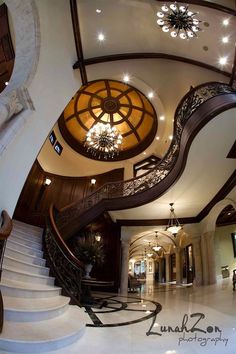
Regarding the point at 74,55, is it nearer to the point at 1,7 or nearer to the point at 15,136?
the point at 1,7

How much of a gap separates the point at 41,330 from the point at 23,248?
2.92 metres

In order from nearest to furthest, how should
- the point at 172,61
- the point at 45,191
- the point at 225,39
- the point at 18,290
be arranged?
1. the point at 18,290
2. the point at 225,39
3. the point at 172,61
4. the point at 45,191

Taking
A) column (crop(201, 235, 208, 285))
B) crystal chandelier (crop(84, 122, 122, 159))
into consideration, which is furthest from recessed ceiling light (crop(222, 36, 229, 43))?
column (crop(201, 235, 208, 285))

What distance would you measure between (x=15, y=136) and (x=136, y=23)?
15.7 feet

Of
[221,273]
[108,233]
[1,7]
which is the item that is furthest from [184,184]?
[1,7]

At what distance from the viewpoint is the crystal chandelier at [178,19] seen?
5148 mm

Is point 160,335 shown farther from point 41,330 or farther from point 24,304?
Answer: point 24,304

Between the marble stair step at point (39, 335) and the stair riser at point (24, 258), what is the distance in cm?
186

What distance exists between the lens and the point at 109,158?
1270cm

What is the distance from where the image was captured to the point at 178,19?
Answer: 5246mm

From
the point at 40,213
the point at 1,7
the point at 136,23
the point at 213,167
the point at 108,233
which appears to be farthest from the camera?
the point at 108,233

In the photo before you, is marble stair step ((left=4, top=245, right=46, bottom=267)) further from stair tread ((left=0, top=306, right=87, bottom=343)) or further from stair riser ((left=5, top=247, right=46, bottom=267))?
stair tread ((left=0, top=306, right=87, bottom=343))

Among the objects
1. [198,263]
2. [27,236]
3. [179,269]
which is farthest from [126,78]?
[179,269]

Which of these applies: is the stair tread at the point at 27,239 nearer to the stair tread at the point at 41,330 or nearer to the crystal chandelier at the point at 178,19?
the stair tread at the point at 41,330
